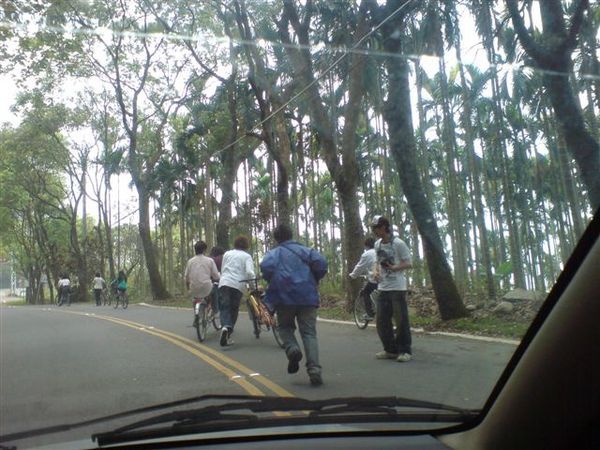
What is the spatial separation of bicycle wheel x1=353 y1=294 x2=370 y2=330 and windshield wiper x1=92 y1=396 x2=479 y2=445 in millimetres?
8181

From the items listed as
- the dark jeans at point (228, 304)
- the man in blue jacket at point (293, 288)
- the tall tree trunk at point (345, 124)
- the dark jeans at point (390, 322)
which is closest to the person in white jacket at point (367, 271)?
the tall tree trunk at point (345, 124)

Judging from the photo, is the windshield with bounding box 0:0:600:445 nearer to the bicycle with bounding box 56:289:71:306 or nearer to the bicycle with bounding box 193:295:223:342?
the bicycle with bounding box 193:295:223:342

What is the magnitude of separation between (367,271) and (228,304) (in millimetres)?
2533

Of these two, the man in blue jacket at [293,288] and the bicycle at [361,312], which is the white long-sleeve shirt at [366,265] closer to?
the bicycle at [361,312]

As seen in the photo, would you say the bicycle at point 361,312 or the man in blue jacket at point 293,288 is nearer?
the man in blue jacket at point 293,288

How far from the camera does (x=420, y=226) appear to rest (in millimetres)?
10695

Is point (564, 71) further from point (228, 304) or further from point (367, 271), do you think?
point (367, 271)

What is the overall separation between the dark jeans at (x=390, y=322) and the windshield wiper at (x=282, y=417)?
4153 millimetres

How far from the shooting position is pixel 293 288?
21.8 feet

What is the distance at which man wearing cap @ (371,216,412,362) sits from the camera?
25.5 ft

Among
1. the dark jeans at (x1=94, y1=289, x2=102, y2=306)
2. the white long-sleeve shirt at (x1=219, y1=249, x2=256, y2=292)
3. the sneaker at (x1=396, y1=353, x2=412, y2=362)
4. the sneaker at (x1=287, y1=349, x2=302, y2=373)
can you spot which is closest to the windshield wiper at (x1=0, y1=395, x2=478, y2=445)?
the sneaker at (x1=287, y1=349, x2=302, y2=373)

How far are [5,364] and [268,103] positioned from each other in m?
11.5

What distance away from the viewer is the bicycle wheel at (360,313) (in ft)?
38.5

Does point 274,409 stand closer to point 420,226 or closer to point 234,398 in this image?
point 234,398
